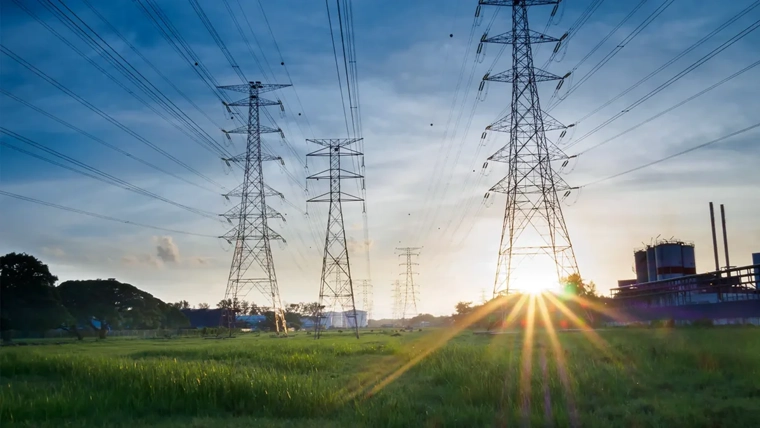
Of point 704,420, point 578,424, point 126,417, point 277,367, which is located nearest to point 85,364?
point 277,367

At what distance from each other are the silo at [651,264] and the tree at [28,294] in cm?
7676

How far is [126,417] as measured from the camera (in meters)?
14.5

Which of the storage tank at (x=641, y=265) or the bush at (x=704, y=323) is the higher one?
the storage tank at (x=641, y=265)

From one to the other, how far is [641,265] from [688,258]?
1332 cm

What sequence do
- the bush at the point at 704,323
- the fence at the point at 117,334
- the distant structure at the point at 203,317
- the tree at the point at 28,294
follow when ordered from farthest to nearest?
the distant structure at the point at 203,317 < the fence at the point at 117,334 < the tree at the point at 28,294 < the bush at the point at 704,323

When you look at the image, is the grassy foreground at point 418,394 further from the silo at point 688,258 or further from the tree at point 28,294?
the silo at point 688,258

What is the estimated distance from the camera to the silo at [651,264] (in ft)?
296

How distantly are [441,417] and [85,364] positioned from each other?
14.5m

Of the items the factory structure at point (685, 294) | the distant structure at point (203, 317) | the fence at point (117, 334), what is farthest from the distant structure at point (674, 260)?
the distant structure at point (203, 317)

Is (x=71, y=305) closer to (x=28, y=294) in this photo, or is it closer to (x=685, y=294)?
(x=28, y=294)

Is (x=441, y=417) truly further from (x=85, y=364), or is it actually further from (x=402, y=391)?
(x=85, y=364)

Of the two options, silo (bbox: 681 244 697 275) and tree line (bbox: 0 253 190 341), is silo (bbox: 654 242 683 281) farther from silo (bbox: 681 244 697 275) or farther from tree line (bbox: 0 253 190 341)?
tree line (bbox: 0 253 190 341)

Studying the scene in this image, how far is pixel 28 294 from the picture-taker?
60.5m

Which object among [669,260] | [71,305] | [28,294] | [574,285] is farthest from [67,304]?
[669,260]
